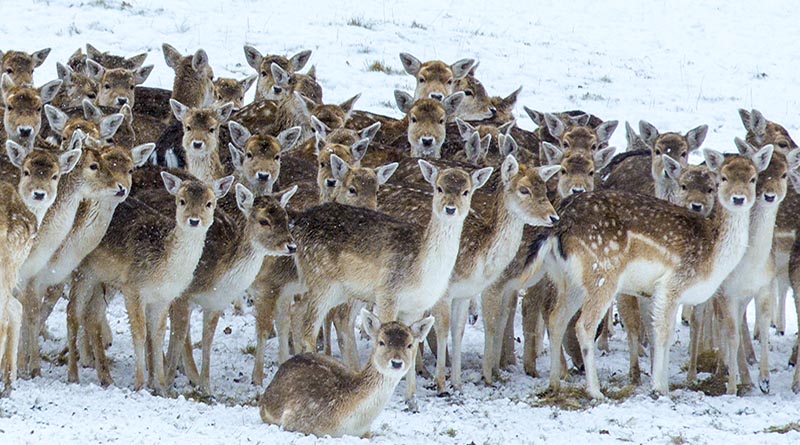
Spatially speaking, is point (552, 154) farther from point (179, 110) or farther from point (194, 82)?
point (194, 82)

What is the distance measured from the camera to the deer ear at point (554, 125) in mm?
14594

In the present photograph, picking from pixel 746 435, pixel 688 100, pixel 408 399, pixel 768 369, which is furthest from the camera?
pixel 688 100

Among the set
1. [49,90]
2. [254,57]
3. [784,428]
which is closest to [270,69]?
[254,57]

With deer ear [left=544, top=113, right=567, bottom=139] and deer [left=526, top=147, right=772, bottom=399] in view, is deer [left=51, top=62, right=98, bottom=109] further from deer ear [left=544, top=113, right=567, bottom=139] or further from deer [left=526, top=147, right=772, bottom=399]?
deer [left=526, top=147, right=772, bottom=399]

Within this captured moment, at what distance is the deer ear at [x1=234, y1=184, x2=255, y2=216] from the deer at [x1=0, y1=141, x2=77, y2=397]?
1.33 meters

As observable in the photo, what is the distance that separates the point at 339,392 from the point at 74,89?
7.20m

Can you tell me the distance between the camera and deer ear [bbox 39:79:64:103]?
554 inches

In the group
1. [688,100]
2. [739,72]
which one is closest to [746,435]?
[688,100]

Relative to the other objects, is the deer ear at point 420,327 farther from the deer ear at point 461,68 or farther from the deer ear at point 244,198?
the deer ear at point 461,68

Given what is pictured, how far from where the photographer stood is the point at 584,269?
11445 mm

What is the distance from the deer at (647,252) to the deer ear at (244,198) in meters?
2.23

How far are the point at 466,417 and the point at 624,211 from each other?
2338 millimetres

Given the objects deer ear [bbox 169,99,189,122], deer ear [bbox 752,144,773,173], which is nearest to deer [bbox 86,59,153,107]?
deer ear [bbox 169,99,189,122]

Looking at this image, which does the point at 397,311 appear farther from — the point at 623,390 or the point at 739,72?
the point at 739,72
